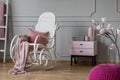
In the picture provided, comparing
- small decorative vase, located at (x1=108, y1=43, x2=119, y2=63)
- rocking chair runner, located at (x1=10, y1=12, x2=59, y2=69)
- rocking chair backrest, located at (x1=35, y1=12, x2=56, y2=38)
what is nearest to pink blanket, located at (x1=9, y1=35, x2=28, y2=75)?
rocking chair runner, located at (x1=10, y1=12, x2=59, y2=69)

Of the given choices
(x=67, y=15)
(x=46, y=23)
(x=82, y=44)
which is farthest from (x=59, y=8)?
(x=82, y=44)

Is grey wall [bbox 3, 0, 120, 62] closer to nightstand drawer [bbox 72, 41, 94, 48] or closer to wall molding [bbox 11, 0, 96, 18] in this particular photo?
wall molding [bbox 11, 0, 96, 18]

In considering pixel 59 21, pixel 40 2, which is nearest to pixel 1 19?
pixel 40 2

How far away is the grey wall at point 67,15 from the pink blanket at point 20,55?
1020 millimetres

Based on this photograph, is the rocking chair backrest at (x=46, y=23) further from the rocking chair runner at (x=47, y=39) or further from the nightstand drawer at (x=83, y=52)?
the nightstand drawer at (x=83, y=52)

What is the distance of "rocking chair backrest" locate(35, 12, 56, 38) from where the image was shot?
14.3 ft

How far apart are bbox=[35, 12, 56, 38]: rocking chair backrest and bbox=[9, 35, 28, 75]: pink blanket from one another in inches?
22.0

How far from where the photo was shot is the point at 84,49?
4387 millimetres

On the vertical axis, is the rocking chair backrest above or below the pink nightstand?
above

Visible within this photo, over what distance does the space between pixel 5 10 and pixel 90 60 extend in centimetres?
197

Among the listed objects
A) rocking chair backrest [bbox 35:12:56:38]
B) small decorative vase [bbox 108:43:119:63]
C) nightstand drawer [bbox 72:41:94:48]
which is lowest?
small decorative vase [bbox 108:43:119:63]

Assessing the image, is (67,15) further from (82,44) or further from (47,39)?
(47,39)

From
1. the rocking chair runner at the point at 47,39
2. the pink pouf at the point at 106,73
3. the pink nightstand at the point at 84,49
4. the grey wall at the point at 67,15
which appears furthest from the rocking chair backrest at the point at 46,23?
the pink pouf at the point at 106,73

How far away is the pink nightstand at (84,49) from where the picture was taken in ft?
14.3
